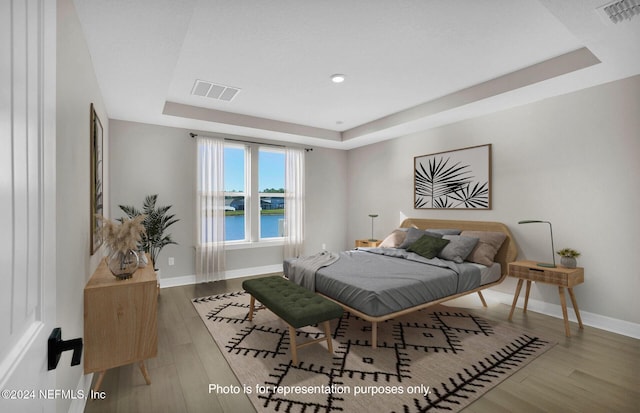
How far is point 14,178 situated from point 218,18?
2.24 m

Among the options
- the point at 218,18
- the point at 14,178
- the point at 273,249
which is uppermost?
the point at 218,18

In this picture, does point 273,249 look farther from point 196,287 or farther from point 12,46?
point 12,46

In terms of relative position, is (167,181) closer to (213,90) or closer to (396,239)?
(213,90)

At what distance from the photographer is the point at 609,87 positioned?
3.12 meters

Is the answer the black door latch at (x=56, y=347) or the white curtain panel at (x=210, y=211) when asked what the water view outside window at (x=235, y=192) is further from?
the black door latch at (x=56, y=347)

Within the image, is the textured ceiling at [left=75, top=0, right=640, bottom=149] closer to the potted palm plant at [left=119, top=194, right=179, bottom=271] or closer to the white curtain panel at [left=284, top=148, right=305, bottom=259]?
the potted palm plant at [left=119, top=194, right=179, bottom=271]

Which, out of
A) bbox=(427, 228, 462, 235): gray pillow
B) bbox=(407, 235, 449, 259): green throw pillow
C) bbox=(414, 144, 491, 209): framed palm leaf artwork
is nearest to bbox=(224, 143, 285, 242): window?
bbox=(414, 144, 491, 209): framed palm leaf artwork

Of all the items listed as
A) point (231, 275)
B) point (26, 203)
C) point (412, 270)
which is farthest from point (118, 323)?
point (231, 275)

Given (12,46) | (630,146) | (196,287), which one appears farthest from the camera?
(196,287)

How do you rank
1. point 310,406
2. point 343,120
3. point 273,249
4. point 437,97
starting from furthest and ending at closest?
point 273,249 → point 343,120 → point 437,97 → point 310,406

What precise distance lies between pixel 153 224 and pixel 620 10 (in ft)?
16.4

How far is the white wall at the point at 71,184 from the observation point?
1.54 metres

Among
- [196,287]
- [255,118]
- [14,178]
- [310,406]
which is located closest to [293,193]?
[255,118]

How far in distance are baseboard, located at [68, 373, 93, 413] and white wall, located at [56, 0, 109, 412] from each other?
0.07 metres
